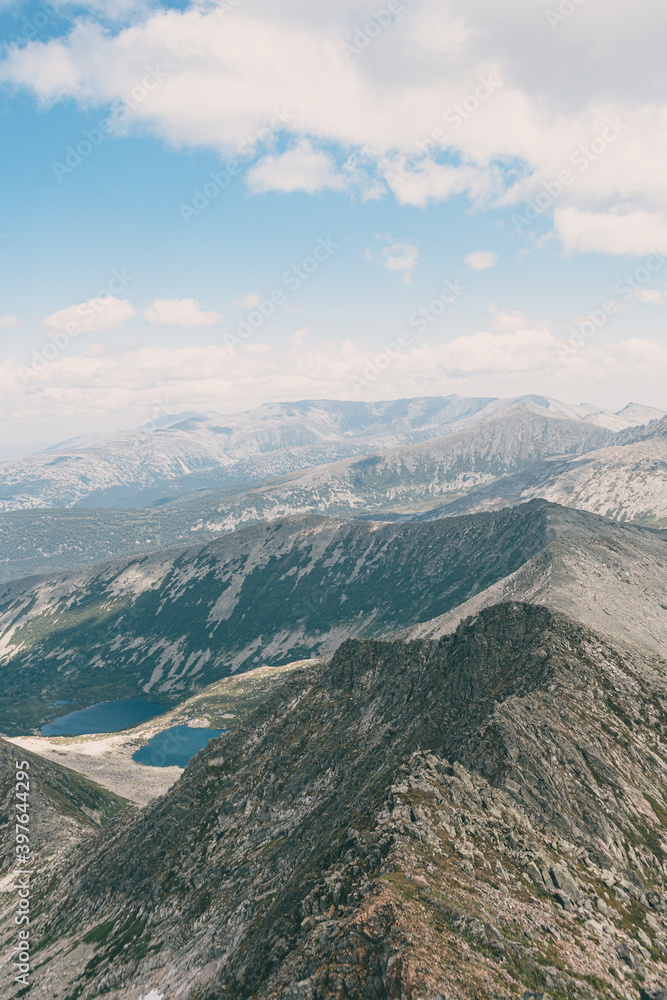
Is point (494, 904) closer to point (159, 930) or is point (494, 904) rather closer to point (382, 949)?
point (382, 949)

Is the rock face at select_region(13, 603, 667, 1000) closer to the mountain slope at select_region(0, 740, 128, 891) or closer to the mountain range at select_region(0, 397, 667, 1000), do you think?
the mountain range at select_region(0, 397, 667, 1000)

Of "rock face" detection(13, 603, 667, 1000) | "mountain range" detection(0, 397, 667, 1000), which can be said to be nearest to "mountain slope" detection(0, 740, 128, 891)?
"mountain range" detection(0, 397, 667, 1000)

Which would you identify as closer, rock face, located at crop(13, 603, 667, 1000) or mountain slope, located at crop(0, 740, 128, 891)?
rock face, located at crop(13, 603, 667, 1000)

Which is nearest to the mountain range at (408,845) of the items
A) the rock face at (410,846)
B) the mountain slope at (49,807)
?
the rock face at (410,846)

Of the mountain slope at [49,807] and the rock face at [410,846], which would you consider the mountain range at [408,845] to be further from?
the mountain slope at [49,807]

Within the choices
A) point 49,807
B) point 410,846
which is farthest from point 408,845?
point 49,807

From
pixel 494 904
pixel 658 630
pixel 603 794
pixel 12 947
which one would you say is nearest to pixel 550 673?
pixel 603 794

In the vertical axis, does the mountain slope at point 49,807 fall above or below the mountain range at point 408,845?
below

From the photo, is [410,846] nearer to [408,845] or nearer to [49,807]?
[408,845]
